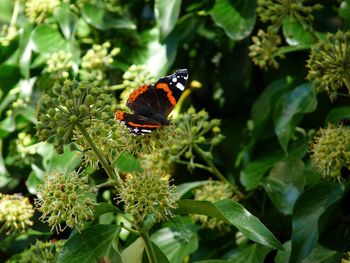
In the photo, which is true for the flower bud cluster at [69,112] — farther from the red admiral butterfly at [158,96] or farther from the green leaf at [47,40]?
the green leaf at [47,40]

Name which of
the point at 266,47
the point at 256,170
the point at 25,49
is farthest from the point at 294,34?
the point at 25,49

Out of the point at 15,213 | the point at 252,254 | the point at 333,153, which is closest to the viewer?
the point at 333,153

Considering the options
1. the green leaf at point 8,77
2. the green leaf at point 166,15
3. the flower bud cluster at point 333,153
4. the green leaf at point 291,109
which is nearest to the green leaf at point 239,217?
the flower bud cluster at point 333,153

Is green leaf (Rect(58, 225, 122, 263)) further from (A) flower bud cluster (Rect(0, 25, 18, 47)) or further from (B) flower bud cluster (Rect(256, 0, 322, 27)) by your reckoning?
(A) flower bud cluster (Rect(0, 25, 18, 47))

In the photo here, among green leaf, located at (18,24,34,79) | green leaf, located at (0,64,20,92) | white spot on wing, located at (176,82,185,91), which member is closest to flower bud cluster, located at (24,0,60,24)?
green leaf, located at (18,24,34,79)

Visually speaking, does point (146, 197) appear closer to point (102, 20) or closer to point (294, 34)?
point (294, 34)

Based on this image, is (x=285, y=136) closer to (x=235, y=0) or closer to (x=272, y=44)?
(x=272, y=44)

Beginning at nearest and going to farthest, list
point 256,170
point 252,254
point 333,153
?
point 333,153 → point 252,254 → point 256,170
